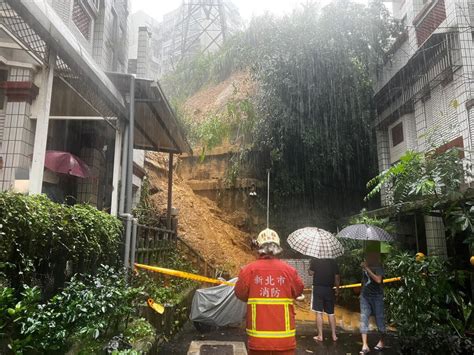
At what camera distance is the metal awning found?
25.8 feet

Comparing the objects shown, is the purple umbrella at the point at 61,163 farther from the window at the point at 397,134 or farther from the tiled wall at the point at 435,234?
the window at the point at 397,134

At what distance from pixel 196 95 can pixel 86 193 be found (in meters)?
17.7

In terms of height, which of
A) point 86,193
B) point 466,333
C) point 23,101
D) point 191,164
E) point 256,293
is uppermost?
point 191,164

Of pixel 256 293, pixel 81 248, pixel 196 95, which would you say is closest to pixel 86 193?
pixel 81 248

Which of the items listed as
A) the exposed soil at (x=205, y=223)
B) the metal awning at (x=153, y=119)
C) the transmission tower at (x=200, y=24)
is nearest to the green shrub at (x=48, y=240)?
the metal awning at (x=153, y=119)

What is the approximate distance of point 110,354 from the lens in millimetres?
4156

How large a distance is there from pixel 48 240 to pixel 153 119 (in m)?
6.07

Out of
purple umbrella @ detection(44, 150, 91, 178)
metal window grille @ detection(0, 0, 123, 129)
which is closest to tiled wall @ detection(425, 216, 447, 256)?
metal window grille @ detection(0, 0, 123, 129)

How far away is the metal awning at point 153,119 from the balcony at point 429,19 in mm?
8133

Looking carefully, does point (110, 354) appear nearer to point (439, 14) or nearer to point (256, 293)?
point (256, 293)

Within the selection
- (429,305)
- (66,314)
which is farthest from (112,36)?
(429,305)

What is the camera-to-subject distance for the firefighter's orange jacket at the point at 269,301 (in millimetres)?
3947

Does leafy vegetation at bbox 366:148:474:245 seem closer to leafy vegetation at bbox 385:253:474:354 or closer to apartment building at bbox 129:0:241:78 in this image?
leafy vegetation at bbox 385:253:474:354

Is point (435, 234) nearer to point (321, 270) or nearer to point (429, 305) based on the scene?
point (321, 270)
